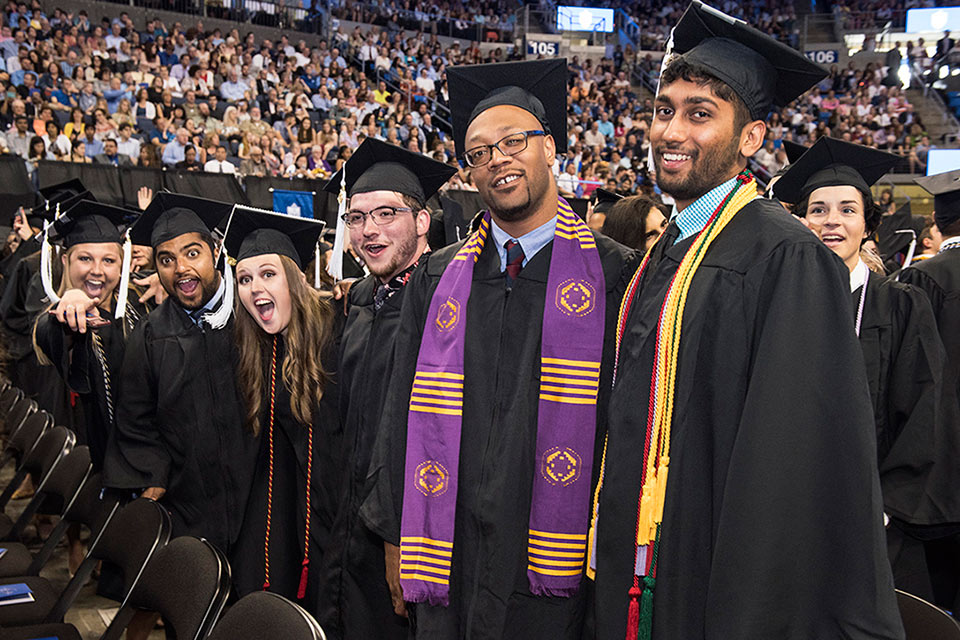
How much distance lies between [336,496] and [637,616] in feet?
6.08

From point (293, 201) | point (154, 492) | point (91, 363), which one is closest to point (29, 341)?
point (91, 363)

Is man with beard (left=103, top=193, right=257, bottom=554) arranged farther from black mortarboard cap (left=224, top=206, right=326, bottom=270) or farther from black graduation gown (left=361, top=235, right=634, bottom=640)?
black graduation gown (left=361, top=235, right=634, bottom=640)

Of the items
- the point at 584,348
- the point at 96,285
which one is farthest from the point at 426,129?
the point at 584,348

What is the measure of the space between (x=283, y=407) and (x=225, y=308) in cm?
57

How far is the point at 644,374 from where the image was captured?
6.13 feet

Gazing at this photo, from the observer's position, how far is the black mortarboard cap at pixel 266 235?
3.59 metres

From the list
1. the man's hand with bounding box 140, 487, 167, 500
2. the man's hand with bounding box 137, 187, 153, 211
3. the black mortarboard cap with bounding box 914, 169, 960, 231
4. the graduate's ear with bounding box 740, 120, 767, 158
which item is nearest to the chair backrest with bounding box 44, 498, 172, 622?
the man's hand with bounding box 140, 487, 167, 500

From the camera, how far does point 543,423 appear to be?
2.18 meters

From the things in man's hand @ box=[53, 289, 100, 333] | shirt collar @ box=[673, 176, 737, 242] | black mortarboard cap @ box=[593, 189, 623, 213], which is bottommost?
man's hand @ box=[53, 289, 100, 333]

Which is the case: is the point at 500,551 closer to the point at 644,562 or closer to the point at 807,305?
the point at 644,562

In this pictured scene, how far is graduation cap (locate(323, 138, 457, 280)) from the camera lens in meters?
3.32

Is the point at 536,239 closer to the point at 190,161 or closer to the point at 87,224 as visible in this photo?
the point at 87,224

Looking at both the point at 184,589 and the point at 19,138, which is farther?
the point at 19,138

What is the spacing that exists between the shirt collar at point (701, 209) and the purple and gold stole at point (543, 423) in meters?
0.37
